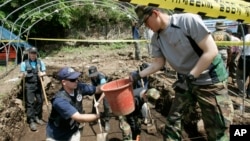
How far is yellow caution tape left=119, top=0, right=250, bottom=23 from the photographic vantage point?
3127 mm

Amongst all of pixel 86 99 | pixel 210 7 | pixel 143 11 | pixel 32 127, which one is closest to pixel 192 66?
pixel 210 7

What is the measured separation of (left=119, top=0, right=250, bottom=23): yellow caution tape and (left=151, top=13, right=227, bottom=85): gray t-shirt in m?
0.11

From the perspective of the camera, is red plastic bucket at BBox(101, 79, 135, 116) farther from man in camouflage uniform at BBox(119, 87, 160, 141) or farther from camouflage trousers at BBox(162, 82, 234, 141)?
man in camouflage uniform at BBox(119, 87, 160, 141)

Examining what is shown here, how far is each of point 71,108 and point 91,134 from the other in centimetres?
396

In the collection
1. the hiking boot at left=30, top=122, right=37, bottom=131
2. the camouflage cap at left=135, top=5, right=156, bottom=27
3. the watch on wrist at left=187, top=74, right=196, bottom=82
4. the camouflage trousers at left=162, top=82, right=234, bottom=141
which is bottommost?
the hiking boot at left=30, top=122, right=37, bottom=131

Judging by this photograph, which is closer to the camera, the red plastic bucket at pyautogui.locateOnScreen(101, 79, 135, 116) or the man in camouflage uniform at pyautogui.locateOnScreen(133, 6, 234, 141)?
the man in camouflage uniform at pyautogui.locateOnScreen(133, 6, 234, 141)

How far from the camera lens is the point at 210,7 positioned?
3.33 meters

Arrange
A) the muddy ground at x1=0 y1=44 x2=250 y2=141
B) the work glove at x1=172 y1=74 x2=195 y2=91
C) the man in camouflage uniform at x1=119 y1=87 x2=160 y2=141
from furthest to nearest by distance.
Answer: the muddy ground at x1=0 y1=44 x2=250 y2=141 → the man in camouflage uniform at x1=119 y1=87 x2=160 y2=141 → the work glove at x1=172 y1=74 x2=195 y2=91

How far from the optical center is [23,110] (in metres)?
8.42

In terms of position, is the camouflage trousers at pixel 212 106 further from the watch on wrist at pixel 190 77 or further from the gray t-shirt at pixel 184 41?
the watch on wrist at pixel 190 77

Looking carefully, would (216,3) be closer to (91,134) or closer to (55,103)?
(55,103)

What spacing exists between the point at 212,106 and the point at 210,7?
94cm

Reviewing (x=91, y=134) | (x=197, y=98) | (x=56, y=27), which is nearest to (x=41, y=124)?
(x=91, y=134)

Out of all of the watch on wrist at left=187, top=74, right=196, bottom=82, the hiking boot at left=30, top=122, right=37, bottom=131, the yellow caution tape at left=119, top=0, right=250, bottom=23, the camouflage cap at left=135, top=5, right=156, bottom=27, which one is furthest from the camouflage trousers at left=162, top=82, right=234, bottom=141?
the hiking boot at left=30, top=122, right=37, bottom=131
